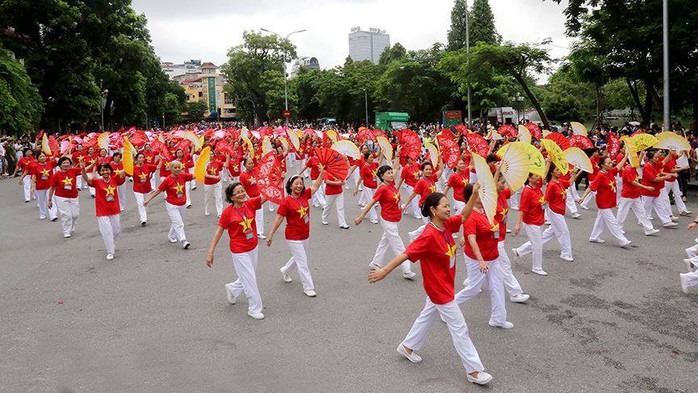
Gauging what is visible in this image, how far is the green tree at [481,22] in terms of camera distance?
49.3 m

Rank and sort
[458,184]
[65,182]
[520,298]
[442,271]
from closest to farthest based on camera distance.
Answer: [442,271]
[520,298]
[458,184]
[65,182]

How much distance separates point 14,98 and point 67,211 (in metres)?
16.3

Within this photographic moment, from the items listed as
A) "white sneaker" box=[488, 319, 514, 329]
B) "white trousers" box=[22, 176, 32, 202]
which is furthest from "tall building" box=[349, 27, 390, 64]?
"white sneaker" box=[488, 319, 514, 329]

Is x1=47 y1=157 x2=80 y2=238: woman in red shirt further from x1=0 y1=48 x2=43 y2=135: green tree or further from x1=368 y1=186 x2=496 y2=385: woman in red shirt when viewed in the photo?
x1=0 y1=48 x2=43 y2=135: green tree

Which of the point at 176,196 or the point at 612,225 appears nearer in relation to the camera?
the point at 612,225

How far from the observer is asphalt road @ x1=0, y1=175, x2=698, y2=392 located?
15.2 ft

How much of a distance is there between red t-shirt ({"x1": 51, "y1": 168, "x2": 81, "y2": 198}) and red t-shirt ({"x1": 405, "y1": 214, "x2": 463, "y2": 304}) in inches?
340

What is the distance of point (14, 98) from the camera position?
2366 centimetres

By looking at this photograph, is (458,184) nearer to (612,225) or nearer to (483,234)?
(612,225)

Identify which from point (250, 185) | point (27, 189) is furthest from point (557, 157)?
point (27, 189)

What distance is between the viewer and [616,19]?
62.0ft

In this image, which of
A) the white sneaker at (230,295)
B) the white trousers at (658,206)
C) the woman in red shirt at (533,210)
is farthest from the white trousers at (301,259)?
the white trousers at (658,206)

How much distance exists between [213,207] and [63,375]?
9366 mm

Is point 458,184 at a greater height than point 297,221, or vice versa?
point 458,184
